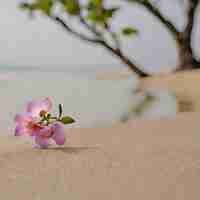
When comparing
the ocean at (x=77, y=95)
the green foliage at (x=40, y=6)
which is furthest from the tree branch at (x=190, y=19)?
the green foliage at (x=40, y=6)

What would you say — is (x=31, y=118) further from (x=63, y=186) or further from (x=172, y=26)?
(x=172, y=26)

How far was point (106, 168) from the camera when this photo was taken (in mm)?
618

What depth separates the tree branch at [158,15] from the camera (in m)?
1.77

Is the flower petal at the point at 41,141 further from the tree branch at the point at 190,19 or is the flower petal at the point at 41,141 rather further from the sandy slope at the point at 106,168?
the tree branch at the point at 190,19

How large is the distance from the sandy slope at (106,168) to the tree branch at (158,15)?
956mm

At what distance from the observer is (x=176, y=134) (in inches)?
35.8

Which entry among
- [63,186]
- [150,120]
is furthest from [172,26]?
[63,186]

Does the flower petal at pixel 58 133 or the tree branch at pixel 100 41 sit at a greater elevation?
the tree branch at pixel 100 41

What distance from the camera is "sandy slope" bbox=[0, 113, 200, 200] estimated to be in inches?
20.2

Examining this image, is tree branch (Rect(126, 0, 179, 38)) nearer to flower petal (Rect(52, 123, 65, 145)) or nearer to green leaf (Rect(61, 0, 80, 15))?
green leaf (Rect(61, 0, 80, 15))

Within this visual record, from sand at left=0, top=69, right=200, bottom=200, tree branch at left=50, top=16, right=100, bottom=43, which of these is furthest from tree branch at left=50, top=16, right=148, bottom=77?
sand at left=0, top=69, right=200, bottom=200

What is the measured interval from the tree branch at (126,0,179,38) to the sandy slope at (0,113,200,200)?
0.96 metres

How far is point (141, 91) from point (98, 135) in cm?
88

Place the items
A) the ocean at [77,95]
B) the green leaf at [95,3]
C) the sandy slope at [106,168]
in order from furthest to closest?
the green leaf at [95,3], the ocean at [77,95], the sandy slope at [106,168]
